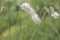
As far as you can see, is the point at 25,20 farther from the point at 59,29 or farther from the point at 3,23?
the point at 59,29

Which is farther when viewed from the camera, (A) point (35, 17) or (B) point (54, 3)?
(B) point (54, 3)

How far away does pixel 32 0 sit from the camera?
10.0 feet

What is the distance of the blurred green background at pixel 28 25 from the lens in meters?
2.31

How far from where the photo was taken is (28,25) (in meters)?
2.57

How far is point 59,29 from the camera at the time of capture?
2523mm

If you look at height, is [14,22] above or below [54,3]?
below

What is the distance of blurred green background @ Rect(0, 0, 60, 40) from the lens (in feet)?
7.59

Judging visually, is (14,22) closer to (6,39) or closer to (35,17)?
(6,39)

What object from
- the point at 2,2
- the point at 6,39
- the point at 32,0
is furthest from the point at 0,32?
the point at 32,0

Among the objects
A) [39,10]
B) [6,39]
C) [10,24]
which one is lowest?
[6,39]

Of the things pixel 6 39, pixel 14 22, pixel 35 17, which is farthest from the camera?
pixel 14 22

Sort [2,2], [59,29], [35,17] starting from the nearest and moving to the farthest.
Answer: [35,17]
[59,29]
[2,2]

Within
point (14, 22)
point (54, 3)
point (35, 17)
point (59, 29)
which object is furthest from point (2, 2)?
point (35, 17)

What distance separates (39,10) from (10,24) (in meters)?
0.44
